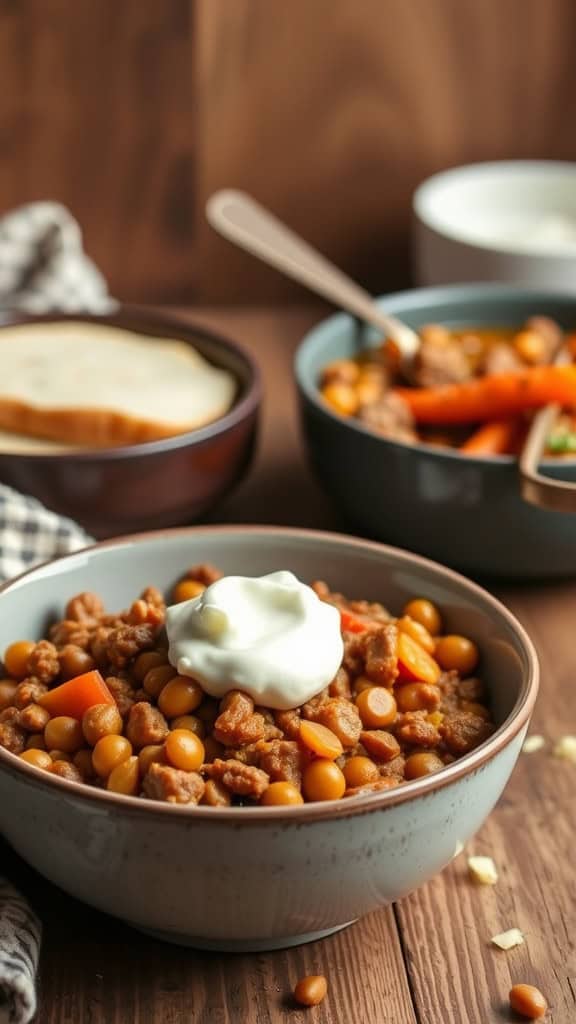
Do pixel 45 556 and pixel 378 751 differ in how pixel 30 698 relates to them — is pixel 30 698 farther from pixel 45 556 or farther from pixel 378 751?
pixel 45 556

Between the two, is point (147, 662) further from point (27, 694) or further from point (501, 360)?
point (501, 360)

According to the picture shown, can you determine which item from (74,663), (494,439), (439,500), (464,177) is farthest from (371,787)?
(464,177)

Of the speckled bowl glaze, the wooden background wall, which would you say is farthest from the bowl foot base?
the wooden background wall

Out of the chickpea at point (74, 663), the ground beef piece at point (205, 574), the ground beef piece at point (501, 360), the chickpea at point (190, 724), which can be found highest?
the chickpea at point (190, 724)

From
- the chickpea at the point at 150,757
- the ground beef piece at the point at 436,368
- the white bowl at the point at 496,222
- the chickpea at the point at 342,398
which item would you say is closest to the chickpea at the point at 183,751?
the chickpea at the point at 150,757

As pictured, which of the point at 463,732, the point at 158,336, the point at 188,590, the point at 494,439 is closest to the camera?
the point at 463,732

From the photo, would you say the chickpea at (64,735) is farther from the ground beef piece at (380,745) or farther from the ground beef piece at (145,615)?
the ground beef piece at (380,745)

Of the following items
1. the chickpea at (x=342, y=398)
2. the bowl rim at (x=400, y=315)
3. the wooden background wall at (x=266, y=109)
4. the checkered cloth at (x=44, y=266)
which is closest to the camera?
the bowl rim at (x=400, y=315)

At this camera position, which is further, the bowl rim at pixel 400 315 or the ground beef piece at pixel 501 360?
the ground beef piece at pixel 501 360
